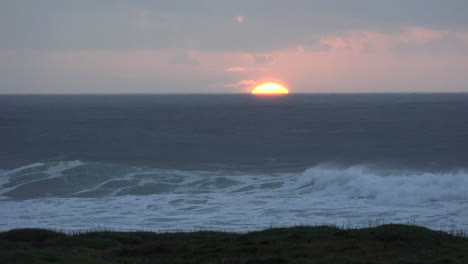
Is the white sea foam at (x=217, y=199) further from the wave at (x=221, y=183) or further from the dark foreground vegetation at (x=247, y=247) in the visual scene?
the dark foreground vegetation at (x=247, y=247)

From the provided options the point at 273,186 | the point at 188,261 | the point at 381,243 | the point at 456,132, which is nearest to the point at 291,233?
the point at 381,243

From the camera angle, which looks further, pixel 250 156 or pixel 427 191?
pixel 250 156

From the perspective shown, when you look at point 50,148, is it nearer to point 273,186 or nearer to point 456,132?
point 273,186

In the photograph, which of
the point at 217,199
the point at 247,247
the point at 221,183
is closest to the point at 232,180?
the point at 221,183

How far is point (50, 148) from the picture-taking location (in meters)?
73.7

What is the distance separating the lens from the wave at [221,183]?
125 feet

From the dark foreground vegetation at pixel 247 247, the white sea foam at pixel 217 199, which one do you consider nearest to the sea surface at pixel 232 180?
the white sea foam at pixel 217 199

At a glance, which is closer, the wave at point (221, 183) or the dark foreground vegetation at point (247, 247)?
the dark foreground vegetation at point (247, 247)

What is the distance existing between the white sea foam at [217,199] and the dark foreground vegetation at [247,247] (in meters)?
7.03

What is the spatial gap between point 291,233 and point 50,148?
5765 centimetres

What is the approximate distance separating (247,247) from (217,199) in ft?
58.6

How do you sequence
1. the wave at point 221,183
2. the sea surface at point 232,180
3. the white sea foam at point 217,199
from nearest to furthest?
the white sea foam at point 217,199, the sea surface at point 232,180, the wave at point 221,183

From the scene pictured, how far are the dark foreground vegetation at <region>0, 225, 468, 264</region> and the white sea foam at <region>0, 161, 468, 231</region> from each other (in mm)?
7031

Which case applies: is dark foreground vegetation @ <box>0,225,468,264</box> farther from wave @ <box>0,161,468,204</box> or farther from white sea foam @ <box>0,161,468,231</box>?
wave @ <box>0,161,468,204</box>
